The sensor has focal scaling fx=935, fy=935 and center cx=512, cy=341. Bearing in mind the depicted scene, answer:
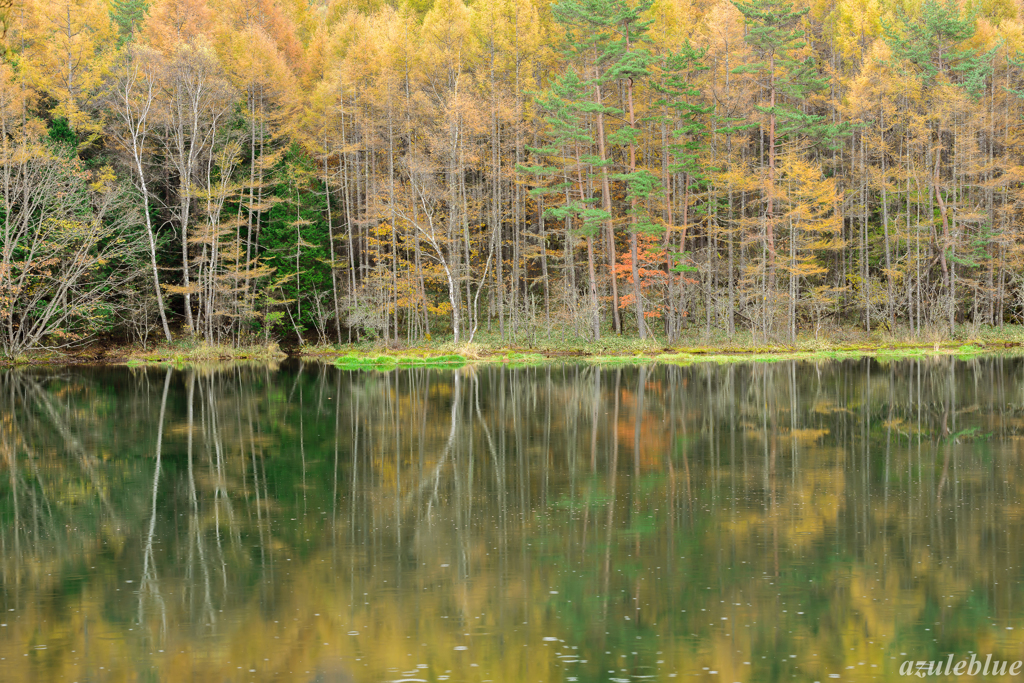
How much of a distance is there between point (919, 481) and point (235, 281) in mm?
35707

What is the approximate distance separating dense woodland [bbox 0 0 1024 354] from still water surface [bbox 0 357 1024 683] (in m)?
23.9

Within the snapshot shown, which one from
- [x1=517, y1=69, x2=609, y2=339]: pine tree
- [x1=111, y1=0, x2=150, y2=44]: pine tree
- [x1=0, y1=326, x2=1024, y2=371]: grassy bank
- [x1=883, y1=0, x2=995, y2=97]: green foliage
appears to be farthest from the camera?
[x1=111, y1=0, x2=150, y2=44]: pine tree

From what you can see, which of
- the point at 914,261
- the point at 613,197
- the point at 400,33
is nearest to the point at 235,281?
the point at 400,33

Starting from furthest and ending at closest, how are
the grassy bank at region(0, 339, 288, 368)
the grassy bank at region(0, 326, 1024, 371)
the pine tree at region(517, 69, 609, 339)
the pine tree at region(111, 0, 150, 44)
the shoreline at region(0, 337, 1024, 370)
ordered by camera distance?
the pine tree at region(111, 0, 150, 44) < the pine tree at region(517, 69, 609, 339) < the grassy bank at region(0, 339, 288, 368) < the grassy bank at region(0, 326, 1024, 371) < the shoreline at region(0, 337, 1024, 370)

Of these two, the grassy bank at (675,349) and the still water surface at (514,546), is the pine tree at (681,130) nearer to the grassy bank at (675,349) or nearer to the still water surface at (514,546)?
the grassy bank at (675,349)

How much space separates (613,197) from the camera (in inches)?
1893

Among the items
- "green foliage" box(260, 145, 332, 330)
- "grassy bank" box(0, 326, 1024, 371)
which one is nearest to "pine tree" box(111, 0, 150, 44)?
"green foliage" box(260, 145, 332, 330)

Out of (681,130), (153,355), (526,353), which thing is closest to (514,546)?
(526,353)

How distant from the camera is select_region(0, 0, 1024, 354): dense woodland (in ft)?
138

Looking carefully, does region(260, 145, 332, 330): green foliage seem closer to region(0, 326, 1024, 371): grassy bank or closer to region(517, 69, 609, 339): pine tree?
region(0, 326, 1024, 371): grassy bank

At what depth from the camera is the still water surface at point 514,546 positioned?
22.4 ft

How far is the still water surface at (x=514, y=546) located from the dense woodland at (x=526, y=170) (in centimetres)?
2391

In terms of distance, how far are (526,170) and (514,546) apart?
116 ft

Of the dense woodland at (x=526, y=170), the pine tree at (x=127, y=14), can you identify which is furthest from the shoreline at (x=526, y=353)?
the pine tree at (x=127, y=14)
